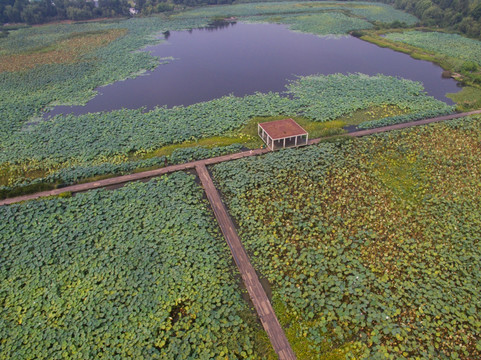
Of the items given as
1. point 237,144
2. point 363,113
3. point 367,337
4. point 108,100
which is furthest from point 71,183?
point 363,113

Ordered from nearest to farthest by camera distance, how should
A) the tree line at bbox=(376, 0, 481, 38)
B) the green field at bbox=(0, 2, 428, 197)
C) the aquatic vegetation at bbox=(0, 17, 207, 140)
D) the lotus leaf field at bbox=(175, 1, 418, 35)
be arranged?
the green field at bbox=(0, 2, 428, 197) → the aquatic vegetation at bbox=(0, 17, 207, 140) → the tree line at bbox=(376, 0, 481, 38) → the lotus leaf field at bbox=(175, 1, 418, 35)

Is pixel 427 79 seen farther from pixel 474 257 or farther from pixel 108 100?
pixel 108 100

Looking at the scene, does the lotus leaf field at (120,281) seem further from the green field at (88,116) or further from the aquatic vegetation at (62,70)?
the aquatic vegetation at (62,70)

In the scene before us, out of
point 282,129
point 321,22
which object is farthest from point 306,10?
point 282,129

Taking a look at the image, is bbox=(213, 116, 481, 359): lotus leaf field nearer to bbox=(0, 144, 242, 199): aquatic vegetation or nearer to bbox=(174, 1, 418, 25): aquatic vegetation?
bbox=(0, 144, 242, 199): aquatic vegetation

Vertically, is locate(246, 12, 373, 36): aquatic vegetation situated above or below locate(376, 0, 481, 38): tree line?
below

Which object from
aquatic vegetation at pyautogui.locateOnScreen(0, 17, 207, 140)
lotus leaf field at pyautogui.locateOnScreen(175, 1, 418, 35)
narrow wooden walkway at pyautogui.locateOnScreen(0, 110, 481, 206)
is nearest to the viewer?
narrow wooden walkway at pyautogui.locateOnScreen(0, 110, 481, 206)

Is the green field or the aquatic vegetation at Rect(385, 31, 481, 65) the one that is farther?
the aquatic vegetation at Rect(385, 31, 481, 65)

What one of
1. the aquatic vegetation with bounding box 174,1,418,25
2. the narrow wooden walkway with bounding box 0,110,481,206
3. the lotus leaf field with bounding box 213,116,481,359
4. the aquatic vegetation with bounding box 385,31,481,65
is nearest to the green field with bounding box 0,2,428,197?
the narrow wooden walkway with bounding box 0,110,481,206
